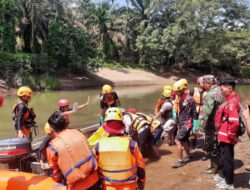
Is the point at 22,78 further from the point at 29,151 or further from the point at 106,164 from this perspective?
the point at 106,164

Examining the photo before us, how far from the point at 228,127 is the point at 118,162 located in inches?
85.3

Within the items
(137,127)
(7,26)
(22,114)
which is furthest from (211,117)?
(7,26)

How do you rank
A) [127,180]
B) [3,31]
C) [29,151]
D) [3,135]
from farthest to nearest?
[3,31] < [3,135] < [29,151] < [127,180]

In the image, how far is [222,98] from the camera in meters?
5.91

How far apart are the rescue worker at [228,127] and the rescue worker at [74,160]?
2.30 m

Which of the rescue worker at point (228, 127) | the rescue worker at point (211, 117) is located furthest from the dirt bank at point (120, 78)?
the rescue worker at point (228, 127)

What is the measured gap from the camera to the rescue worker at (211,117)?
19.0ft

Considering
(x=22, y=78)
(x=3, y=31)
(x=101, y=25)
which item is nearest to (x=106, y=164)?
(x=22, y=78)

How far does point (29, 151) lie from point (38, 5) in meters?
23.8

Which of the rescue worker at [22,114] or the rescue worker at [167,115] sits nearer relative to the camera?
the rescue worker at [22,114]

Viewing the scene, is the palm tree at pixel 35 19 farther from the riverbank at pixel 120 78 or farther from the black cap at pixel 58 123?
the black cap at pixel 58 123

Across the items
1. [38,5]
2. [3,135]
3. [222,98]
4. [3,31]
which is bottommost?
[3,135]

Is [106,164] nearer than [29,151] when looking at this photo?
Yes

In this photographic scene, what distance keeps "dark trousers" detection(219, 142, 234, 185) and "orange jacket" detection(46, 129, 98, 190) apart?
7.81 feet
